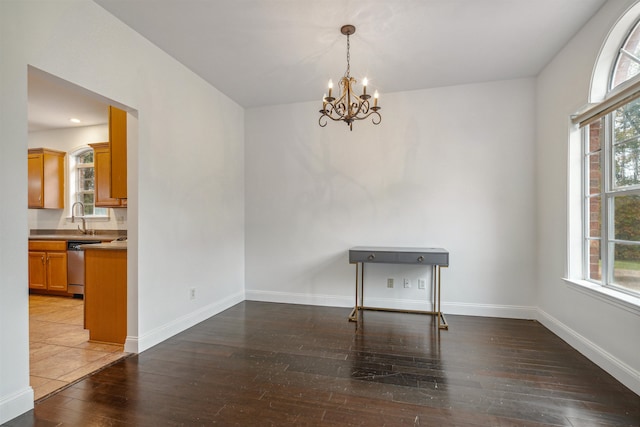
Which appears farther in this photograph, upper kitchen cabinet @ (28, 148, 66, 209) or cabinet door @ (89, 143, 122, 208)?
upper kitchen cabinet @ (28, 148, 66, 209)

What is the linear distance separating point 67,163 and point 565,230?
23.8ft

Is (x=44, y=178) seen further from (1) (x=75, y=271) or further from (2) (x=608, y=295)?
(2) (x=608, y=295)

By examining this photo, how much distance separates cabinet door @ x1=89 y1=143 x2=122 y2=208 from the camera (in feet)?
15.2

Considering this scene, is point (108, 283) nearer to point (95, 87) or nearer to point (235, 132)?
point (95, 87)

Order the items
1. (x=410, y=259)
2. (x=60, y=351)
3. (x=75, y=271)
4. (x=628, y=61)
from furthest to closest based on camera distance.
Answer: (x=75, y=271)
(x=410, y=259)
(x=60, y=351)
(x=628, y=61)

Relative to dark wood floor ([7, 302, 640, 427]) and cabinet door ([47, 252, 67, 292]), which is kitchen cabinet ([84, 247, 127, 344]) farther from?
cabinet door ([47, 252, 67, 292])

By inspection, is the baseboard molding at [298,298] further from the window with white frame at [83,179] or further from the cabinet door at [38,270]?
the window with white frame at [83,179]

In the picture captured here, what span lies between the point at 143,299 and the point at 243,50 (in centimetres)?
253

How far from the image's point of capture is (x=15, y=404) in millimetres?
1859

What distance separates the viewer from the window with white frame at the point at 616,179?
7.41 ft

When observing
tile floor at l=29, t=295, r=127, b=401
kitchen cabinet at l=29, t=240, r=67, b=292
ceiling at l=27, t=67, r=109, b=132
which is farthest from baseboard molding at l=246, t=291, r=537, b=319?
ceiling at l=27, t=67, r=109, b=132

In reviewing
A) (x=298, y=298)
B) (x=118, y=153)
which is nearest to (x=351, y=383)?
(x=298, y=298)

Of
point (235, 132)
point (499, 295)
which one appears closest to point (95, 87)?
point (235, 132)

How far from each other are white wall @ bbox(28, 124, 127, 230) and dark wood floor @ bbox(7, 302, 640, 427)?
3.11 metres
